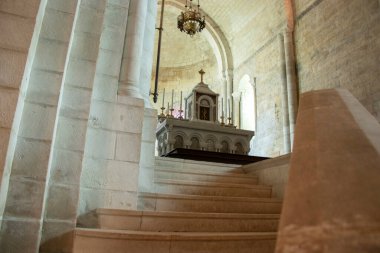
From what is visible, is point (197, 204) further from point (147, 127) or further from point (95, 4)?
point (95, 4)

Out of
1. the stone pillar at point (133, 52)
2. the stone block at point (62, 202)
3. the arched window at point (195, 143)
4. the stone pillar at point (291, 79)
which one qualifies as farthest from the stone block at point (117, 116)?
the stone pillar at point (291, 79)

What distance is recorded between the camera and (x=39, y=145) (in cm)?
263

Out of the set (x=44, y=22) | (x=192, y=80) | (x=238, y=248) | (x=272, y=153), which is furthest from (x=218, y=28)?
(x=238, y=248)

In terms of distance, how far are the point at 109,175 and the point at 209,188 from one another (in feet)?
4.03

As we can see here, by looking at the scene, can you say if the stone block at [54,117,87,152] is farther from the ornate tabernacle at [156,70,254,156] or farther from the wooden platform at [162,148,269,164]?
the ornate tabernacle at [156,70,254,156]

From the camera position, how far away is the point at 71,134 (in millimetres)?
2932

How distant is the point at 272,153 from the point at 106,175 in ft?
24.9

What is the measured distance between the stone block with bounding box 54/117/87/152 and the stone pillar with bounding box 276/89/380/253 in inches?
87.6

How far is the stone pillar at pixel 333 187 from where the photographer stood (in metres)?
1.00

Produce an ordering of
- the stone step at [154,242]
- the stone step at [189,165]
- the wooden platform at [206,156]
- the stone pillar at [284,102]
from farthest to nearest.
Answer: the stone pillar at [284,102], the wooden platform at [206,156], the stone step at [189,165], the stone step at [154,242]

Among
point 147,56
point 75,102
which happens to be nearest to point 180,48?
point 147,56

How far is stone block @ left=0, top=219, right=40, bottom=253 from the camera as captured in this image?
240 centimetres

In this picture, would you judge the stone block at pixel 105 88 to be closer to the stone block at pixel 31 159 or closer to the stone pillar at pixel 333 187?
the stone block at pixel 31 159

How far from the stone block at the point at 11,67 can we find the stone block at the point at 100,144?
94 cm
